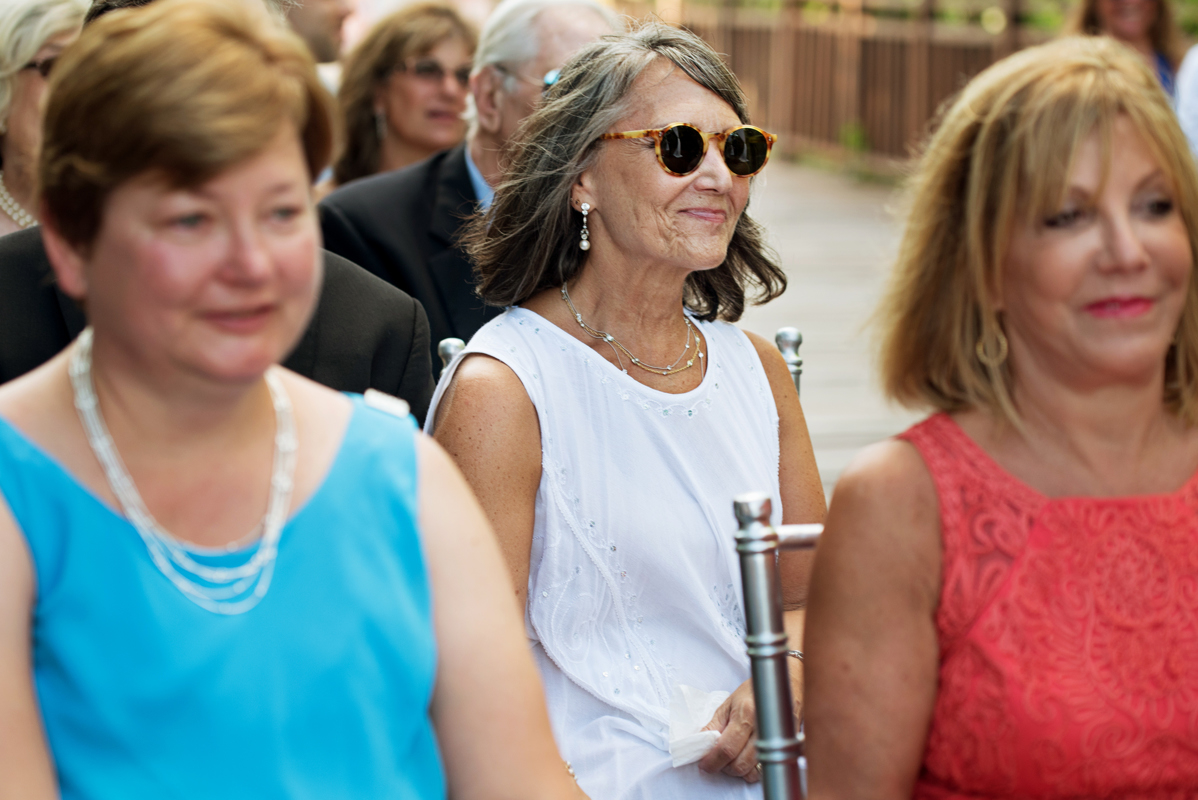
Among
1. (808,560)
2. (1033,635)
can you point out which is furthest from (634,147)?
(1033,635)

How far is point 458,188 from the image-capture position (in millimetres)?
3736

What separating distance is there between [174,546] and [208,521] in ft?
0.15

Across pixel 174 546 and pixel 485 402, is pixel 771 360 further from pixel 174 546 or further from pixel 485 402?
pixel 174 546

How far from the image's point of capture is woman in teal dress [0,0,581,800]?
1.35 meters

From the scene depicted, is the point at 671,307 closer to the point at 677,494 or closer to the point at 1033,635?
the point at 677,494

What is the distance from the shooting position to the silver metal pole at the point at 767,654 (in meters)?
1.80

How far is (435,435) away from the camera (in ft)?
7.82

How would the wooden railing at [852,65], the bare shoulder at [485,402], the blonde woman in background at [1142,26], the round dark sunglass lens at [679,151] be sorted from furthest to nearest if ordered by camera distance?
the wooden railing at [852,65]
the blonde woman in background at [1142,26]
the round dark sunglass lens at [679,151]
the bare shoulder at [485,402]

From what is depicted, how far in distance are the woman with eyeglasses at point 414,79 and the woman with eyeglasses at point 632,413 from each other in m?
2.24

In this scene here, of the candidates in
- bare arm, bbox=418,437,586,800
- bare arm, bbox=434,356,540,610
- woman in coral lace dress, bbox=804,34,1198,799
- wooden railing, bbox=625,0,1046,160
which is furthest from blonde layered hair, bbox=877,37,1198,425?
wooden railing, bbox=625,0,1046,160

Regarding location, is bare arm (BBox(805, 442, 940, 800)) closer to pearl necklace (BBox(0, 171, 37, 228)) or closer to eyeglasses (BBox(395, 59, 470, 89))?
pearl necklace (BBox(0, 171, 37, 228))

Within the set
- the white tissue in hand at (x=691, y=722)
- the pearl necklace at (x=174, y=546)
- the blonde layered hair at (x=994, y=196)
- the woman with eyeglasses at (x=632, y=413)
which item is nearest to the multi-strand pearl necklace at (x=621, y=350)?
the woman with eyeglasses at (x=632, y=413)

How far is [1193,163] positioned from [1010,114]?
0.24 metres

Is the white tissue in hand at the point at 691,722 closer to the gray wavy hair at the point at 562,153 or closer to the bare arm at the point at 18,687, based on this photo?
the gray wavy hair at the point at 562,153
